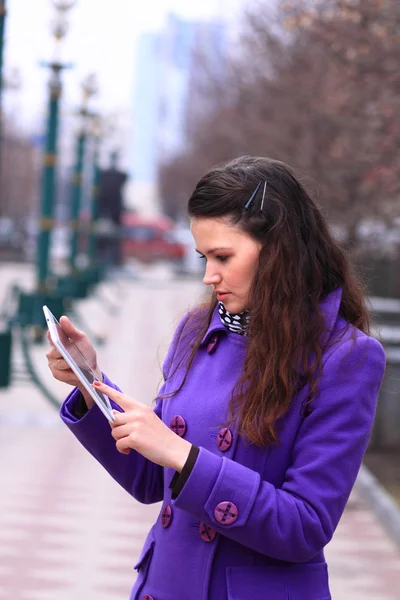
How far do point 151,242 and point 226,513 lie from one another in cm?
5583

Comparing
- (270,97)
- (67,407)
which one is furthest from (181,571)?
(270,97)

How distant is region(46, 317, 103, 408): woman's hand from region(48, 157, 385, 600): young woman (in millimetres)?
15

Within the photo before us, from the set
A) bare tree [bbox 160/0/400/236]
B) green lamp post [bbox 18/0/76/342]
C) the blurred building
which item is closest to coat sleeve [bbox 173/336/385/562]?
bare tree [bbox 160/0/400/236]

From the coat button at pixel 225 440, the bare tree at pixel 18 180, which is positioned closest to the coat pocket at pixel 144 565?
the coat button at pixel 225 440

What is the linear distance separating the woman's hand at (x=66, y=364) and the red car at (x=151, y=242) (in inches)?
2116

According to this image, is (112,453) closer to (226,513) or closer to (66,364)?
(66,364)

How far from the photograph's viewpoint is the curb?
725cm

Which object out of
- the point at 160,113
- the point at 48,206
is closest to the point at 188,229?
the point at 48,206

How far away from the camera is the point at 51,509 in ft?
24.9

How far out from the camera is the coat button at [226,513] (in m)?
2.30

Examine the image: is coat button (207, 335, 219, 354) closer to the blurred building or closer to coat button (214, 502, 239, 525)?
coat button (214, 502, 239, 525)

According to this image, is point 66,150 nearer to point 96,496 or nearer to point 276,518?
point 96,496

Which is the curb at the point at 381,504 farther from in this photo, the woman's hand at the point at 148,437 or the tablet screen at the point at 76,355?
the woman's hand at the point at 148,437

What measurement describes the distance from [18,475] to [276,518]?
21.2 feet
